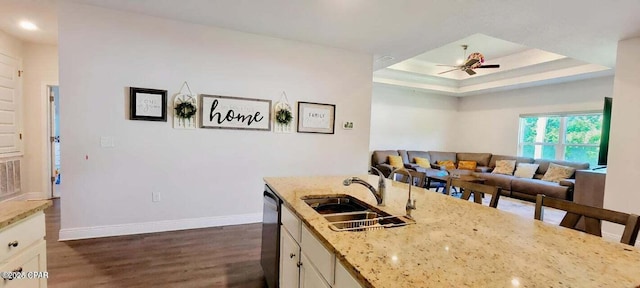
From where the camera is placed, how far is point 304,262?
1488 millimetres

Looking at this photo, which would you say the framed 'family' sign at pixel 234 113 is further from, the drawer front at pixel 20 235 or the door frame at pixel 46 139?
the door frame at pixel 46 139

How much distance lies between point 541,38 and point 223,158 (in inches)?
163

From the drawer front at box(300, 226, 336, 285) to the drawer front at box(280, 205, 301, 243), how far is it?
0.08 metres

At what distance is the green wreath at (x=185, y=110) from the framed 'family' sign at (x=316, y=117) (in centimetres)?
138

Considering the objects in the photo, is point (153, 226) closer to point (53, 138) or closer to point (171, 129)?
point (171, 129)

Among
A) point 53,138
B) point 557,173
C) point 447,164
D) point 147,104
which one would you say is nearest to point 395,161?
point 447,164

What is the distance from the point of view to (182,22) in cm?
338

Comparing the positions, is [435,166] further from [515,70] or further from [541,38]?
[541,38]

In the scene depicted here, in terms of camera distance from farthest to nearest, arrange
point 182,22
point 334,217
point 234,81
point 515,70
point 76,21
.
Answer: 1. point 515,70
2. point 234,81
3. point 182,22
4. point 76,21
5. point 334,217

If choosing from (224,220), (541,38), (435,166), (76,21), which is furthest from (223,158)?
(435,166)

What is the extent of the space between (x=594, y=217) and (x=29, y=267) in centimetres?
281

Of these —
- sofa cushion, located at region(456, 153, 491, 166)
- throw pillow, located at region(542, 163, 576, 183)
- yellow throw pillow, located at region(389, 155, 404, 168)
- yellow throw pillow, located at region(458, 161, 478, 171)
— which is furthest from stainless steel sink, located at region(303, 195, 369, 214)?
sofa cushion, located at region(456, 153, 491, 166)

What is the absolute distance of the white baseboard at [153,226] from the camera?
3.08 m

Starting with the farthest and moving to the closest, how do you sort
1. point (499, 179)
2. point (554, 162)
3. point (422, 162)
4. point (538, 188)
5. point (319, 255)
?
point (422, 162) → point (499, 179) → point (554, 162) → point (538, 188) → point (319, 255)
